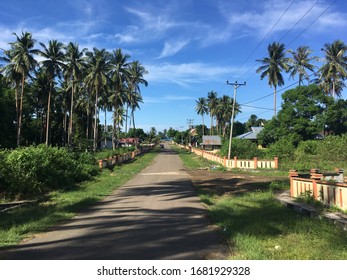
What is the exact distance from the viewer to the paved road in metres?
5.71

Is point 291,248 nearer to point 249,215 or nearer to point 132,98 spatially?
point 249,215

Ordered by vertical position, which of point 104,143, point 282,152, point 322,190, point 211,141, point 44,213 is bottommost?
point 44,213

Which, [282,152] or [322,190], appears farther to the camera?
[282,152]

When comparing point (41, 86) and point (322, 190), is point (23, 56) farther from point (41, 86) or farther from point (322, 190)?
point (322, 190)

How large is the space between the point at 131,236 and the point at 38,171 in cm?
1022

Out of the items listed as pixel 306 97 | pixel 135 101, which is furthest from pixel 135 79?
pixel 306 97

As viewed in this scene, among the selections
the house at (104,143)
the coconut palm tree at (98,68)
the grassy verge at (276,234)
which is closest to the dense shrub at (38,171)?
the grassy verge at (276,234)

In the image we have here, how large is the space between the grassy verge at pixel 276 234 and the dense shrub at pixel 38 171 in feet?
27.2

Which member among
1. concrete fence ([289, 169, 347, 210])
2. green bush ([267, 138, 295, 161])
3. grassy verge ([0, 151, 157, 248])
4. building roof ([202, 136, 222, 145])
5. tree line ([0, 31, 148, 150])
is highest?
tree line ([0, 31, 148, 150])

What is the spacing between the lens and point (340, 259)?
209 inches

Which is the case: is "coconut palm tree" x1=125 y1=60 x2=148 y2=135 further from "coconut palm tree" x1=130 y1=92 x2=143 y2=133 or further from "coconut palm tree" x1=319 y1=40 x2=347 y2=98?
"coconut palm tree" x1=319 y1=40 x2=347 y2=98

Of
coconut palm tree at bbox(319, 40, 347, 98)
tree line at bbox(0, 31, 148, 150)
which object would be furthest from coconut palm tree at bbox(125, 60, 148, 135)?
coconut palm tree at bbox(319, 40, 347, 98)

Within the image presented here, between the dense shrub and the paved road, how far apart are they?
4851mm

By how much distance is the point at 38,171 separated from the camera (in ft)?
50.8
